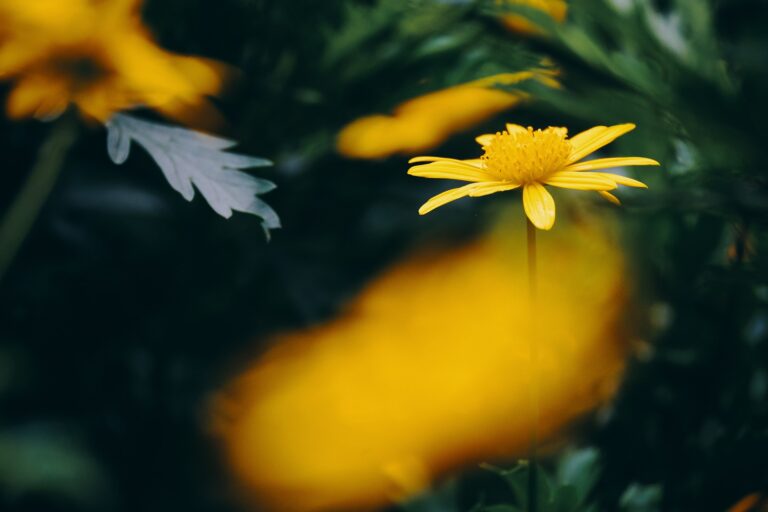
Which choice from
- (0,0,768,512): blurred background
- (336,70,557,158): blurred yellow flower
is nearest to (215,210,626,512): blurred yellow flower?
(0,0,768,512): blurred background

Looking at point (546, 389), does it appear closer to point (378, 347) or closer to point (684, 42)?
point (378, 347)

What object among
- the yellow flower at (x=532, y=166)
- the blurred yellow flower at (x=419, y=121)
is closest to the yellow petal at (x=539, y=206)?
the yellow flower at (x=532, y=166)

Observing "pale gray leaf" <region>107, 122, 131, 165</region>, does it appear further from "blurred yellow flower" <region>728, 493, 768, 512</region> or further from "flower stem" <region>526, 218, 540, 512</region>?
"blurred yellow flower" <region>728, 493, 768, 512</region>

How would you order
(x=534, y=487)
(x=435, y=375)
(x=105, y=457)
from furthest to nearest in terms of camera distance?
(x=435, y=375), (x=105, y=457), (x=534, y=487)

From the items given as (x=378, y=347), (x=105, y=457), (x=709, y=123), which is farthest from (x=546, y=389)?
(x=105, y=457)

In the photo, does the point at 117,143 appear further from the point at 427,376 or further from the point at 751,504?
the point at 751,504
